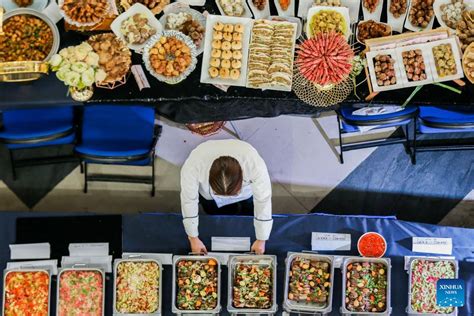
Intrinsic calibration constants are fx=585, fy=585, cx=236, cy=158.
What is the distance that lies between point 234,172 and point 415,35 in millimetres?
1561

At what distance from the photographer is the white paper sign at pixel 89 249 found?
13.2 ft

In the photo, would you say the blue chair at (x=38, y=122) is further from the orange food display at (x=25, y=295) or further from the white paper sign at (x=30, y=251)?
the orange food display at (x=25, y=295)

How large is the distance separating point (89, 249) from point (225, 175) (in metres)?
1.19

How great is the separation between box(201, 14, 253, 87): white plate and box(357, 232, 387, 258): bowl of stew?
1390mm

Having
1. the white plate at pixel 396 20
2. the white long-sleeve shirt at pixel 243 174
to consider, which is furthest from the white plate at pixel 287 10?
the white long-sleeve shirt at pixel 243 174

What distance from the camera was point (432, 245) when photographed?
4.16m

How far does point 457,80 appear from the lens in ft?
12.9

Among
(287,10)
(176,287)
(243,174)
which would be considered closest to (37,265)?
(176,287)

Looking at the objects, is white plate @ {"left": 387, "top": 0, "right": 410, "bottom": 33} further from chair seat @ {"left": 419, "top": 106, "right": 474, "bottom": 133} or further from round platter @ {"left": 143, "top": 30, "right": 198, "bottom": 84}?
round platter @ {"left": 143, "top": 30, "right": 198, "bottom": 84}

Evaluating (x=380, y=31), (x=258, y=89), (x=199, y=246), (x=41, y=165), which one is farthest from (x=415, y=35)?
(x=41, y=165)

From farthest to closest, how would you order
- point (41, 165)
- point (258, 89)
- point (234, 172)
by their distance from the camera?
point (41, 165) → point (258, 89) → point (234, 172)

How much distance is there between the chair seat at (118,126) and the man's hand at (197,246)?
0.77m

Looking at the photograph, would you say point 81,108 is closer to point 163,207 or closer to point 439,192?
point 163,207

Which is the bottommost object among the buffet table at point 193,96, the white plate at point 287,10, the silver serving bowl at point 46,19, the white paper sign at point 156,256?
the white paper sign at point 156,256
